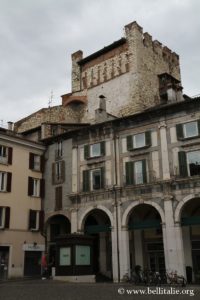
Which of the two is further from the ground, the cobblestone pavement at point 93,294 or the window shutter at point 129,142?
the window shutter at point 129,142

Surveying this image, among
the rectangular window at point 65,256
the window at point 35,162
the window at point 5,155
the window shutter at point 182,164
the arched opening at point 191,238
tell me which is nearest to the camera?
the rectangular window at point 65,256

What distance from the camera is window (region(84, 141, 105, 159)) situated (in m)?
36.1

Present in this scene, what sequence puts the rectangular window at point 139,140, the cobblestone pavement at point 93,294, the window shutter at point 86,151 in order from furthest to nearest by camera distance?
the window shutter at point 86,151, the rectangular window at point 139,140, the cobblestone pavement at point 93,294

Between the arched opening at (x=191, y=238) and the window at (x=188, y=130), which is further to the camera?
the window at (x=188, y=130)

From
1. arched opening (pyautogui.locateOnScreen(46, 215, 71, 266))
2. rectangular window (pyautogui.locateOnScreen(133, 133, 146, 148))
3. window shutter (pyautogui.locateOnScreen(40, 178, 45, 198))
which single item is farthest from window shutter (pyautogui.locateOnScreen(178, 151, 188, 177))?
window shutter (pyautogui.locateOnScreen(40, 178, 45, 198))

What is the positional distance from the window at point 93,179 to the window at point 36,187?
5342mm

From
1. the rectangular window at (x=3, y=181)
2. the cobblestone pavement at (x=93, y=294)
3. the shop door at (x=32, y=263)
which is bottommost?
the cobblestone pavement at (x=93, y=294)

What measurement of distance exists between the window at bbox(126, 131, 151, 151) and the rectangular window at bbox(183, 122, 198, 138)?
3.26 meters

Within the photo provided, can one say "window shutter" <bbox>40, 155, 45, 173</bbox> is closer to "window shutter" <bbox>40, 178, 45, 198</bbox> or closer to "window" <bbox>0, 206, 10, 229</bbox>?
"window shutter" <bbox>40, 178, 45, 198</bbox>

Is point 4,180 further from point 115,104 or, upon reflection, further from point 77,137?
point 115,104

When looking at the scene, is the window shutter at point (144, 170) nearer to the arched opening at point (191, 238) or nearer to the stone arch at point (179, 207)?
the stone arch at point (179, 207)

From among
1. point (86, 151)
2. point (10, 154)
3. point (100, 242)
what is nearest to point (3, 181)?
point (10, 154)

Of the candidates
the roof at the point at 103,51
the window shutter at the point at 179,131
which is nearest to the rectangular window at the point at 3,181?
the window shutter at the point at 179,131

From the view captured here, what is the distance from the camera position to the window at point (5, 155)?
118 feet
